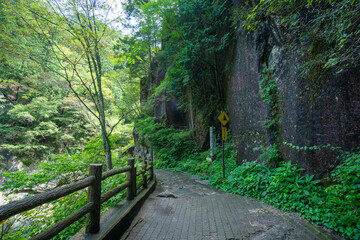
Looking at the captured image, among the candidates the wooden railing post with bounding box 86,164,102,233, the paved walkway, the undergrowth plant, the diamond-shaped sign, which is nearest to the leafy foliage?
the diamond-shaped sign

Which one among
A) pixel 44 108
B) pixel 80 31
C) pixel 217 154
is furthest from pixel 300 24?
pixel 44 108

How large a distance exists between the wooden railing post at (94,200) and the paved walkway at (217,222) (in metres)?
0.64

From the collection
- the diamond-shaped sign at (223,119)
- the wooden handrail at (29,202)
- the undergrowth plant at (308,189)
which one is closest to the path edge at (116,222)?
the wooden handrail at (29,202)

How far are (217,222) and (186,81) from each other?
792cm

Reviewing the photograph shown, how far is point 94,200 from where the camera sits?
8.07 feet

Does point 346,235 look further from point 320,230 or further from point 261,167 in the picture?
point 261,167

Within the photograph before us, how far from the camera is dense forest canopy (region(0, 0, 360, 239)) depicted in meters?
3.37

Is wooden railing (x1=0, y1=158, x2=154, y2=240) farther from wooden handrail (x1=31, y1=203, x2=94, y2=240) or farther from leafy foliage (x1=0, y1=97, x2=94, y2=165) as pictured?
leafy foliage (x1=0, y1=97, x2=94, y2=165)

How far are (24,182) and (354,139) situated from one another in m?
8.46

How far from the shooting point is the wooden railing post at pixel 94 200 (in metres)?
2.39

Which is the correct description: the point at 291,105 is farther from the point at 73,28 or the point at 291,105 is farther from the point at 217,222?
the point at 73,28

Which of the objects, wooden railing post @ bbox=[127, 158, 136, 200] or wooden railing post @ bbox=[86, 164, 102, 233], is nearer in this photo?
wooden railing post @ bbox=[86, 164, 102, 233]

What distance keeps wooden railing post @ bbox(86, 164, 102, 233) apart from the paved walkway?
642mm

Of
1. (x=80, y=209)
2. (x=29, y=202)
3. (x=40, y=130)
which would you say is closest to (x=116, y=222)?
(x=80, y=209)
